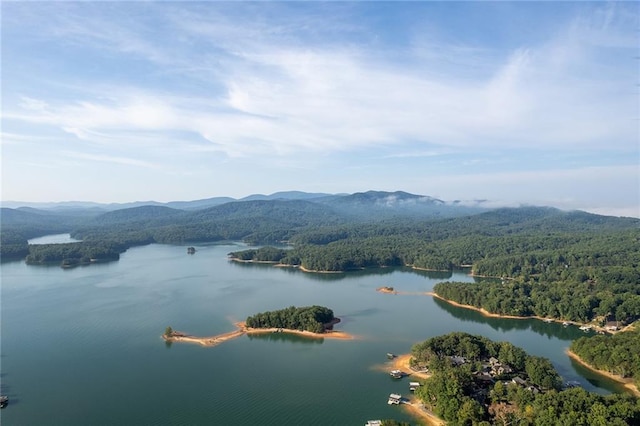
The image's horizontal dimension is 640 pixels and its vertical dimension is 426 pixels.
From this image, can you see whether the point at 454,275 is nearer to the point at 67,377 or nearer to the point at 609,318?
the point at 609,318

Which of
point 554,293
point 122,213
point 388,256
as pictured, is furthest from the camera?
point 122,213

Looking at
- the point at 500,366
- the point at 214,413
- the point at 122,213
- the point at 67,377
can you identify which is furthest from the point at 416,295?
the point at 122,213

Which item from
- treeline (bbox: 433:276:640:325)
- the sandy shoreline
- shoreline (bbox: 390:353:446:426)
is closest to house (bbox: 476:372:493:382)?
shoreline (bbox: 390:353:446:426)

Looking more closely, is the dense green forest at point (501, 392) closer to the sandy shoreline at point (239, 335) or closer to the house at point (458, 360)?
the house at point (458, 360)

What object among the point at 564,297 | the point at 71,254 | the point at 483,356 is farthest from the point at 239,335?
the point at 71,254

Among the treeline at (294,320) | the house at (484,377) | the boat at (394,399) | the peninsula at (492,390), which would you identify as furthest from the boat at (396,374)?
A: the treeline at (294,320)

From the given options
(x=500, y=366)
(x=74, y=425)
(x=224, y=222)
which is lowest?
(x=74, y=425)
